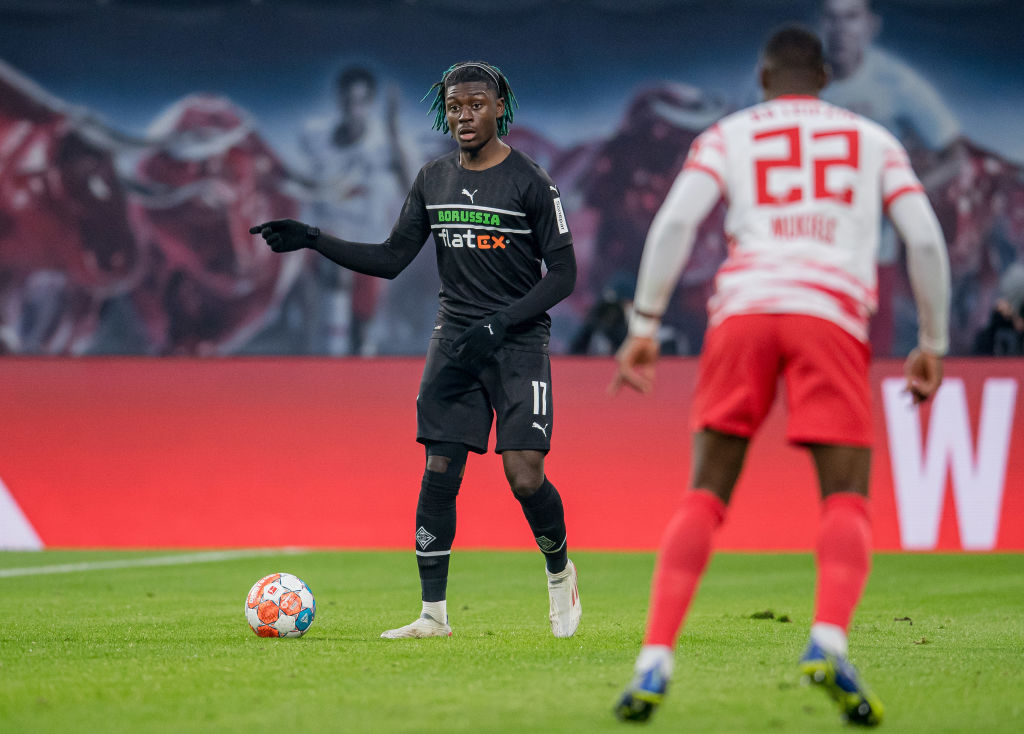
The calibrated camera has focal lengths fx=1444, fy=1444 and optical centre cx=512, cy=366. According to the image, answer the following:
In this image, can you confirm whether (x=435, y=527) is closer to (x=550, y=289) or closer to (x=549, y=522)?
(x=549, y=522)

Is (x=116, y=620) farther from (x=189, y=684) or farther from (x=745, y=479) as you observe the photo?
(x=745, y=479)

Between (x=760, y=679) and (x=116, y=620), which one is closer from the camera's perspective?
(x=760, y=679)

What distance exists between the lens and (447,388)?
5.47 m

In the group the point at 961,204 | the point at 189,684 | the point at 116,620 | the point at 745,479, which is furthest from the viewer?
the point at 961,204

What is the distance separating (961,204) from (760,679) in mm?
10116

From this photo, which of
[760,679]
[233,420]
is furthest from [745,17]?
[760,679]

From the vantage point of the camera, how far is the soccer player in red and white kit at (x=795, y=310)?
356 cm

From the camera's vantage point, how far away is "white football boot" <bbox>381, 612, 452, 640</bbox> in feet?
17.5

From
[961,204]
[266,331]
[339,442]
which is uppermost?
[961,204]

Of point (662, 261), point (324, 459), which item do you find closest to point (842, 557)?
point (662, 261)

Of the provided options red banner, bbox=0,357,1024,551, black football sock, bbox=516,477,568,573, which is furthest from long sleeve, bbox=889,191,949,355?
red banner, bbox=0,357,1024,551

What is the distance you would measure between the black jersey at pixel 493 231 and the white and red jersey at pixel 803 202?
6.00 ft

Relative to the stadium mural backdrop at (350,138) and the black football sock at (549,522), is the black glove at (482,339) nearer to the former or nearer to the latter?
the black football sock at (549,522)

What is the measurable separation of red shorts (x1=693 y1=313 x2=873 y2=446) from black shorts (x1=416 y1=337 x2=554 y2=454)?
1838mm
